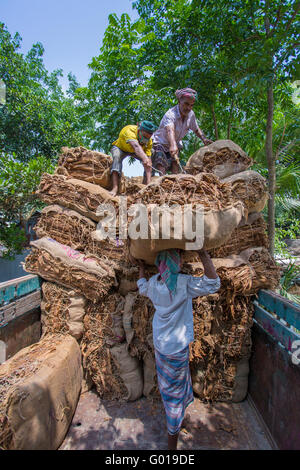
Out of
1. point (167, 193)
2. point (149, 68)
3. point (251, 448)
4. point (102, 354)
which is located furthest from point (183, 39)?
point (251, 448)

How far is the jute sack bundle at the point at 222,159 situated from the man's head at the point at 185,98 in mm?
644

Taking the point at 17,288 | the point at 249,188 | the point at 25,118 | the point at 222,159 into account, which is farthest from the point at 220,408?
the point at 25,118

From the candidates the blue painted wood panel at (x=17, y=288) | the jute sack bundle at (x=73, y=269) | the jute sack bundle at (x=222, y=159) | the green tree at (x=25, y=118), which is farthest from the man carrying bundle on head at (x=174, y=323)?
the green tree at (x=25, y=118)

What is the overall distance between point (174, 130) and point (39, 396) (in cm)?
333

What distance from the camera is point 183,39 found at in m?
6.11

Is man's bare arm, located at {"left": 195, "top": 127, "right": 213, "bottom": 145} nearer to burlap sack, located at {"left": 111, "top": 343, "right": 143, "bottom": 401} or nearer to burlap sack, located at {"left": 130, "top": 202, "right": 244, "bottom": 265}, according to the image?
burlap sack, located at {"left": 130, "top": 202, "right": 244, "bottom": 265}

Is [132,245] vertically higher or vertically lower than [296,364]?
higher

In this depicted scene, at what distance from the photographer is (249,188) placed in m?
2.69

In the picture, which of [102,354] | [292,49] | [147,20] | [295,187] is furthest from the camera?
[147,20]

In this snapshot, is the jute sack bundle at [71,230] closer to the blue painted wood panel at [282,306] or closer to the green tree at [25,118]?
the blue painted wood panel at [282,306]

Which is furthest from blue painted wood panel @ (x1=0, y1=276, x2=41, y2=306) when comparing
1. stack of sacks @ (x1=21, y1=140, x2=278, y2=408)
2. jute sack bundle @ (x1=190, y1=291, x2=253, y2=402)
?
jute sack bundle @ (x1=190, y1=291, x2=253, y2=402)

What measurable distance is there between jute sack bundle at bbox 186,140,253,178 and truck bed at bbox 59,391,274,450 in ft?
8.39
